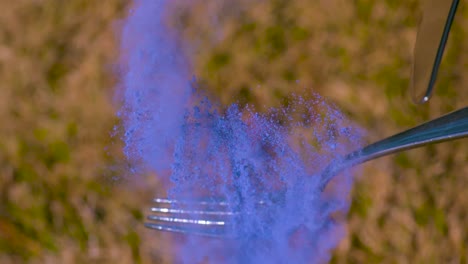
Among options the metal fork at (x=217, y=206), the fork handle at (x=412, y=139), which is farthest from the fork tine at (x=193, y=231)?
the fork handle at (x=412, y=139)

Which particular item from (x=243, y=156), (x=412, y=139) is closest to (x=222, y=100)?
(x=243, y=156)

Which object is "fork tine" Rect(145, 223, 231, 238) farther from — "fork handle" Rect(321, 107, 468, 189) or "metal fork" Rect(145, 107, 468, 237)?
"fork handle" Rect(321, 107, 468, 189)

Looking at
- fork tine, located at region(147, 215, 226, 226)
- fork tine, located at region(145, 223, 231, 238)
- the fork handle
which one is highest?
the fork handle

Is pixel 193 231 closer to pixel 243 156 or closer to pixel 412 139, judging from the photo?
pixel 243 156

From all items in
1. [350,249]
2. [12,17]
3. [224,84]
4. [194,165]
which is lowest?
[350,249]

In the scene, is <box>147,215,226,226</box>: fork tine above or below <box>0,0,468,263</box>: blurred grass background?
below

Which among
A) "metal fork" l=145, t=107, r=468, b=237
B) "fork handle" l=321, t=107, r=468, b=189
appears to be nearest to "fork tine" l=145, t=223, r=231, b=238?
"metal fork" l=145, t=107, r=468, b=237

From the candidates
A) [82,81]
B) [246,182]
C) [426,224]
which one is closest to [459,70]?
[426,224]

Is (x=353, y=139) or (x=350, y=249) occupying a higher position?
(x=353, y=139)

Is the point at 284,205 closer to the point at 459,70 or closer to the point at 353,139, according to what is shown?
the point at 353,139
